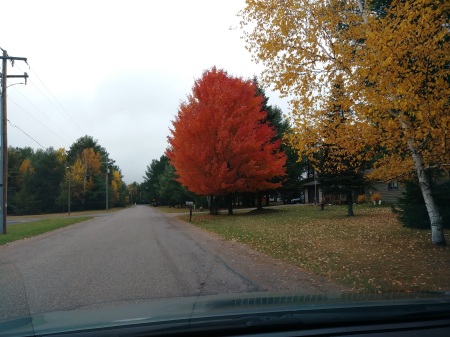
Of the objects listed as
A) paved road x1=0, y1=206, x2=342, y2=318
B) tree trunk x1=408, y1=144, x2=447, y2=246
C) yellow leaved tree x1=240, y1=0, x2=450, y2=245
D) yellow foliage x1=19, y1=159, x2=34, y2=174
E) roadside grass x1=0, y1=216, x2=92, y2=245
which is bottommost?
roadside grass x1=0, y1=216, x2=92, y2=245

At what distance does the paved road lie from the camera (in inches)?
272

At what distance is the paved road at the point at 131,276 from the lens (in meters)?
6.91

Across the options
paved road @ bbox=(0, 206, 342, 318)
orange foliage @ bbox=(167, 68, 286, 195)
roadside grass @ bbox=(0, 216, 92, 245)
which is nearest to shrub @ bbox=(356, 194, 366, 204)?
orange foliage @ bbox=(167, 68, 286, 195)

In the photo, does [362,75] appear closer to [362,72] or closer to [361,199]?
[362,72]

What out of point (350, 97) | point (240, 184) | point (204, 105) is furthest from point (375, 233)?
point (204, 105)

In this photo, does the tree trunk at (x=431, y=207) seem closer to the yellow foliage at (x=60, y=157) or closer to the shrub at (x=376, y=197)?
the shrub at (x=376, y=197)

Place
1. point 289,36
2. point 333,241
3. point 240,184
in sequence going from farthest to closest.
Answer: point 240,184 < point 333,241 < point 289,36

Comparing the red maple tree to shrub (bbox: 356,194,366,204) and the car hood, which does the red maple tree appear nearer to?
shrub (bbox: 356,194,366,204)

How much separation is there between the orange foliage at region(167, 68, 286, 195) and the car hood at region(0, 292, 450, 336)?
75.4ft

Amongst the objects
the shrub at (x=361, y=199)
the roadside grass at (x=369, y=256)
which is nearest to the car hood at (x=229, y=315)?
the roadside grass at (x=369, y=256)

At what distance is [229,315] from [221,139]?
78.8 feet

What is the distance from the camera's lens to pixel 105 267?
33.0 feet

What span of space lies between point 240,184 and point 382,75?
64.5 ft

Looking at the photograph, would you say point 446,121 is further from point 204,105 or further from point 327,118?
point 204,105
